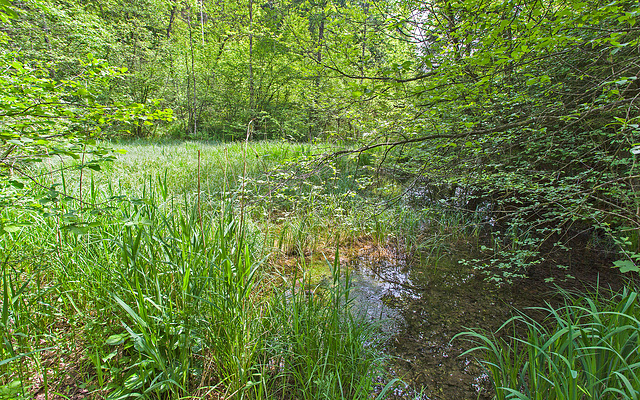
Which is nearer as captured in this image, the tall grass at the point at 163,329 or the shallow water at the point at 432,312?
the tall grass at the point at 163,329

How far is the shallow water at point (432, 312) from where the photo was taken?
1.80 m

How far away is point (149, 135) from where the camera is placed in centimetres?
1627

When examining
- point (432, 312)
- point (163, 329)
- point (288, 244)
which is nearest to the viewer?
point (163, 329)

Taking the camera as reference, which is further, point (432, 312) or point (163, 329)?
point (432, 312)

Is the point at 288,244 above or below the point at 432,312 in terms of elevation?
above

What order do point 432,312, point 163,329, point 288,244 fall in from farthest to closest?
point 288,244
point 432,312
point 163,329

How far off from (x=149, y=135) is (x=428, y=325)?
18521 millimetres

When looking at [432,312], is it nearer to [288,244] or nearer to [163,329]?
[288,244]

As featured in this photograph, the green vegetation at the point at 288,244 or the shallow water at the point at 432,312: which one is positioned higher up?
the green vegetation at the point at 288,244

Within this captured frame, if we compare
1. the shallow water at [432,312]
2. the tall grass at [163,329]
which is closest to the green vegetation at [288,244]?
the tall grass at [163,329]

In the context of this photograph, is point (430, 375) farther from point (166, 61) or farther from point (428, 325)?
point (166, 61)

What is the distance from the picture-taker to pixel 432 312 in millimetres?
2527

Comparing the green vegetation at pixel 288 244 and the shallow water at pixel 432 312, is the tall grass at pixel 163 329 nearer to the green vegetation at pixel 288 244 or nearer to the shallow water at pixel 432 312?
→ the green vegetation at pixel 288 244

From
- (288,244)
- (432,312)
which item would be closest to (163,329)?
(432,312)
